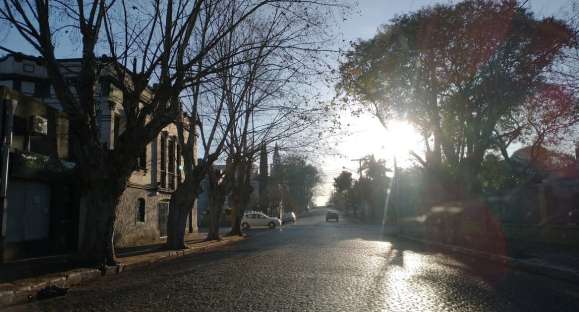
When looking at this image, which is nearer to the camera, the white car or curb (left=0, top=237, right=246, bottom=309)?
curb (left=0, top=237, right=246, bottom=309)

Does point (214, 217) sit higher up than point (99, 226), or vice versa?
point (99, 226)

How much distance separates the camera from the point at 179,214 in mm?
20031

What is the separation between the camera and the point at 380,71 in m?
23.6

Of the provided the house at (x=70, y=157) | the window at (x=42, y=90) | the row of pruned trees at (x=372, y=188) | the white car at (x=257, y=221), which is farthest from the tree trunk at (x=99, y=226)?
the row of pruned trees at (x=372, y=188)

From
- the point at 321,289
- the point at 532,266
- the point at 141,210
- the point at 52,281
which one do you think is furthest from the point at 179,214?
the point at 532,266

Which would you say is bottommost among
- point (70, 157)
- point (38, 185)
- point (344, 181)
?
point (38, 185)

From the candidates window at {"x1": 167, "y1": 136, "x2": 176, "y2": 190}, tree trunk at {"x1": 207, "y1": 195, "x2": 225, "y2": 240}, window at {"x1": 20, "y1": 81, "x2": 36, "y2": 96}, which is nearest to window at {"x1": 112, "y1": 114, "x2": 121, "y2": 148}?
window at {"x1": 20, "y1": 81, "x2": 36, "y2": 96}

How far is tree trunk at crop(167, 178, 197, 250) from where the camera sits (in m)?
19.5

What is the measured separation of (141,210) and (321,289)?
1674cm

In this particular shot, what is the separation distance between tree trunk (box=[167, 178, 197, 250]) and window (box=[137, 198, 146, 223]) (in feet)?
13.1

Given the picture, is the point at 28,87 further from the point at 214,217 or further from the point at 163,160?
the point at 214,217

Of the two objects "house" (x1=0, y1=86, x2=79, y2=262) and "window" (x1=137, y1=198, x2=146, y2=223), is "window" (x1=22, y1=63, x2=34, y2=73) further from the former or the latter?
"window" (x1=137, y1=198, x2=146, y2=223)

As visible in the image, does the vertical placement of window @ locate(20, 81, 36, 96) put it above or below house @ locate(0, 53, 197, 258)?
above

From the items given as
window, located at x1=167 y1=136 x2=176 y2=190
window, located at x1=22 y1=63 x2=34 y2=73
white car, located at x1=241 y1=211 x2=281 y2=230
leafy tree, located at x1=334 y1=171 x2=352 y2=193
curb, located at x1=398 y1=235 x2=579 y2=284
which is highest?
window, located at x1=22 y1=63 x2=34 y2=73
